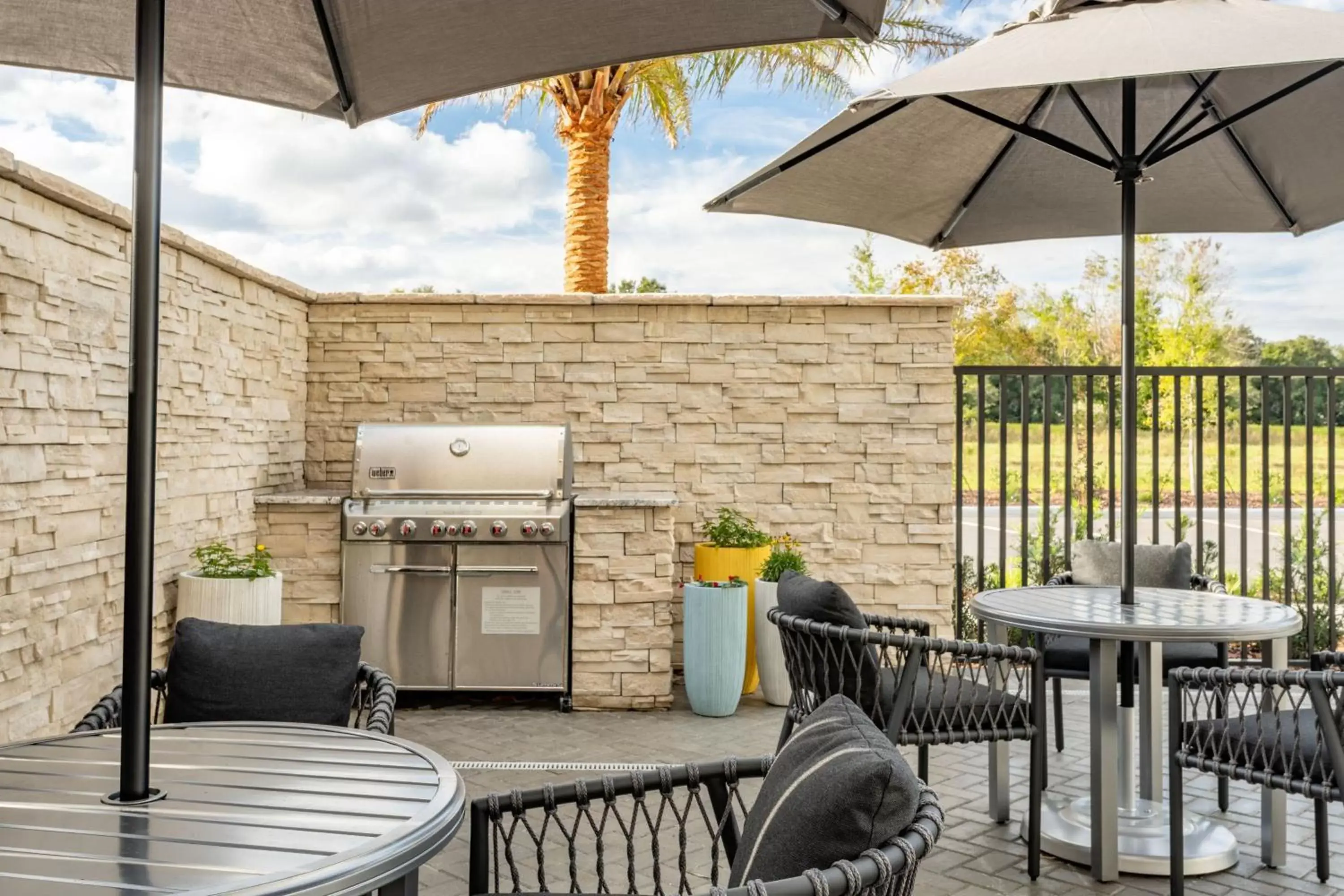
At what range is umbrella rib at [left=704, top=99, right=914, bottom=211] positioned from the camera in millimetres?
3721

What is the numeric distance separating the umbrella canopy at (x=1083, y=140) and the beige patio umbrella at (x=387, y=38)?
0.54m

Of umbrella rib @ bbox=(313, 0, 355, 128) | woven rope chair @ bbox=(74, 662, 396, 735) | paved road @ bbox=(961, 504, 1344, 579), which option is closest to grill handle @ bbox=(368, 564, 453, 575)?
woven rope chair @ bbox=(74, 662, 396, 735)

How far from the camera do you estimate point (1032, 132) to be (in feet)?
11.8

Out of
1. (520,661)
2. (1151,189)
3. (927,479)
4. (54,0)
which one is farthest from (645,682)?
(54,0)

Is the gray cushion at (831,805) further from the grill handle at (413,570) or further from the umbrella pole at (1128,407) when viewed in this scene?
the grill handle at (413,570)

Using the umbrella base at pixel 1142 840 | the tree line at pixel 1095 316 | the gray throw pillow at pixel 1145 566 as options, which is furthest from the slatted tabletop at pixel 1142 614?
the tree line at pixel 1095 316

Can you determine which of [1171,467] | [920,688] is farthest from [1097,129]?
[1171,467]

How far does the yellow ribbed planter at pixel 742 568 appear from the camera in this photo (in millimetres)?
5887

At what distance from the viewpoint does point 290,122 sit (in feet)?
94.8

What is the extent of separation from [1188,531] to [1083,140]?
7417mm

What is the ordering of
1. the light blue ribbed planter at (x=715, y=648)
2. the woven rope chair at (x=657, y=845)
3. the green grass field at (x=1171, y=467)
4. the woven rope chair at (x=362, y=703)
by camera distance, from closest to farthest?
1. the woven rope chair at (x=657, y=845)
2. the woven rope chair at (x=362, y=703)
3. the light blue ribbed planter at (x=715, y=648)
4. the green grass field at (x=1171, y=467)

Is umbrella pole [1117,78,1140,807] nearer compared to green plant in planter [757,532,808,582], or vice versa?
umbrella pole [1117,78,1140,807]

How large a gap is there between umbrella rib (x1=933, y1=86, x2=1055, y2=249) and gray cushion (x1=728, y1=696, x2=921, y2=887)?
307cm

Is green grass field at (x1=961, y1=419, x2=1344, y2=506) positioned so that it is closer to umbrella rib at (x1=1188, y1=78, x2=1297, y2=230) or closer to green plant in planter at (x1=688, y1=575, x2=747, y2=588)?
green plant in planter at (x1=688, y1=575, x2=747, y2=588)
